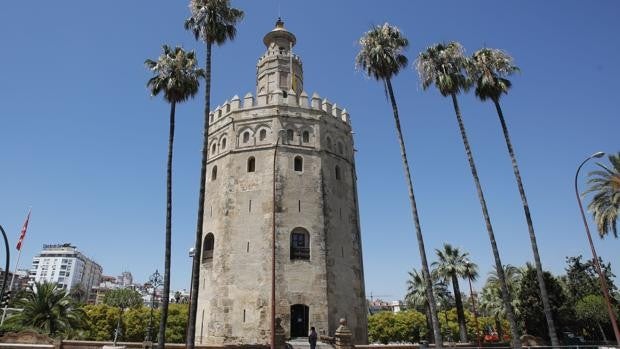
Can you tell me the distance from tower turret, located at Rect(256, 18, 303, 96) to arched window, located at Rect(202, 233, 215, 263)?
11.2 meters

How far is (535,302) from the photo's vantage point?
100 feet

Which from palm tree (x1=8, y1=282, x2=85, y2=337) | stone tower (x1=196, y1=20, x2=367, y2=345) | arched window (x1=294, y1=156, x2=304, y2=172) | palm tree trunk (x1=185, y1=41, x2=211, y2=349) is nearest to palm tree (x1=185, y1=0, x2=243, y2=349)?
palm tree trunk (x1=185, y1=41, x2=211, y2=349)

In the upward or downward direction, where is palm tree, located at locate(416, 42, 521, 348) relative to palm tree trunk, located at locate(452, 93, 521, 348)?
upward

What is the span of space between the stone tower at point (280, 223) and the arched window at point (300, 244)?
0.20ft

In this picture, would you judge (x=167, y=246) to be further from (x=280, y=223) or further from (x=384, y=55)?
(x=384, y=55)

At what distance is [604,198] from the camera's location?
1083 inches

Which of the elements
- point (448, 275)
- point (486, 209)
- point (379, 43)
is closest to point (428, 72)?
point (379, 43)

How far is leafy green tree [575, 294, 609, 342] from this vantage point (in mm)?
31344

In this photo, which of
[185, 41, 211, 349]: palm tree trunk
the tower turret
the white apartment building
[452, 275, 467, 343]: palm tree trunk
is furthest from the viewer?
the white apartment building

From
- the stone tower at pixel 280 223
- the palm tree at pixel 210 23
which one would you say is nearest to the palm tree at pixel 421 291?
the stone tower at pixel 280 223

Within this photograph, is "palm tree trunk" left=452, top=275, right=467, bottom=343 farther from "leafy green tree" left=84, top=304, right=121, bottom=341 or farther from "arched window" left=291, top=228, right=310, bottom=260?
"leafy green tree" left=84, top=304, right=121, bottom=341

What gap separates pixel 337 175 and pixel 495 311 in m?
24.8

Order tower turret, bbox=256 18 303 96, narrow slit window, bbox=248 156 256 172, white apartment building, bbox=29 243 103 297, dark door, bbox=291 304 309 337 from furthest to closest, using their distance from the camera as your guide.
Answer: white apartment building, bbox=29 243 103 297, tower turret, bbox=256 18 303 96, narrow slit window, bbox=248 156 256 172, dark door, bbox=291 304 309 337

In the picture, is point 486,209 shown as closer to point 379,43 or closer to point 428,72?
point 428,72
